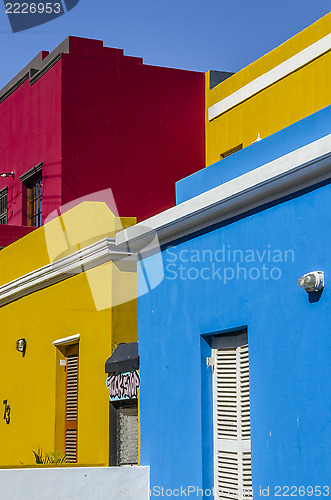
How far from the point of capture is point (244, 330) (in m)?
8.27

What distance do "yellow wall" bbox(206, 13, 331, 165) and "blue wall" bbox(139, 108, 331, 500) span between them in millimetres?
4996

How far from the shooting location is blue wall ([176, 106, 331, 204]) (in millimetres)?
7605

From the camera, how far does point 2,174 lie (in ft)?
61.2

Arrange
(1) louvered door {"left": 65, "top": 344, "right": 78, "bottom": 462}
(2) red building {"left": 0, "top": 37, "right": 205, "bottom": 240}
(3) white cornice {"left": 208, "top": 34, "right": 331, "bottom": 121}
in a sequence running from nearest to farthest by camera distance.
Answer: (1) louvered door {"left": 65, "top": 344, "right": 78, "bottom": 462} < (3) white cornice {"left": 208, "top": 34, "right": 331, "bottom": 121} < (2) red building {"left": 0, "top": 37, "right": 205, "bottom": 240}

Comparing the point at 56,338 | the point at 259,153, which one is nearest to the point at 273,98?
the point at 56,338

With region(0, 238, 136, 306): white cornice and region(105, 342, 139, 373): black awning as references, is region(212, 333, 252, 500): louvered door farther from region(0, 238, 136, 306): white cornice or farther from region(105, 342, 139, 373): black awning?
region(0, 238, 136, 306): white cornice

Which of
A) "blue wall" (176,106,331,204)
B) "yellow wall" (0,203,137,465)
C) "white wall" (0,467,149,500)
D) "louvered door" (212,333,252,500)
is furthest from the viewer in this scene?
"yellow wall" (0,203,137,465)

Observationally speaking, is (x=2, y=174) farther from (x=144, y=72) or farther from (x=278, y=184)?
(x=278, y=184)

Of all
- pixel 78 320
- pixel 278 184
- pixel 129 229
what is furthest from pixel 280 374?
pixel 78 320

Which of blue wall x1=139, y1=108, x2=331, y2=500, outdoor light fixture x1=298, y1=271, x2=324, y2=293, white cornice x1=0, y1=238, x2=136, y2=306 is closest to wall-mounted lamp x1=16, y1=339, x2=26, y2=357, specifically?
white cornice x1=0, y1=238, x2=136, y2=306

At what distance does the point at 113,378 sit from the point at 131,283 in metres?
1.30

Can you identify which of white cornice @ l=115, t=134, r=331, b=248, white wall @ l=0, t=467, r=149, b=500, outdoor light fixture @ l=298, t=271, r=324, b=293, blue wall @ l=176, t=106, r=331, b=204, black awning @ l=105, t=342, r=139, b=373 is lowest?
white wall @ l=0, t=467, r=149, b=500

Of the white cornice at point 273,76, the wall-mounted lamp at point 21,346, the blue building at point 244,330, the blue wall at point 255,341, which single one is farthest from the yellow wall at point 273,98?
the wall-mounted lamp at point 21,346

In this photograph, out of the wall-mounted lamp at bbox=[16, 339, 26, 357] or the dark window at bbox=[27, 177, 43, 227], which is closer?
the wall-mounted lamp at bbox=[16, 339, 26, 357]
